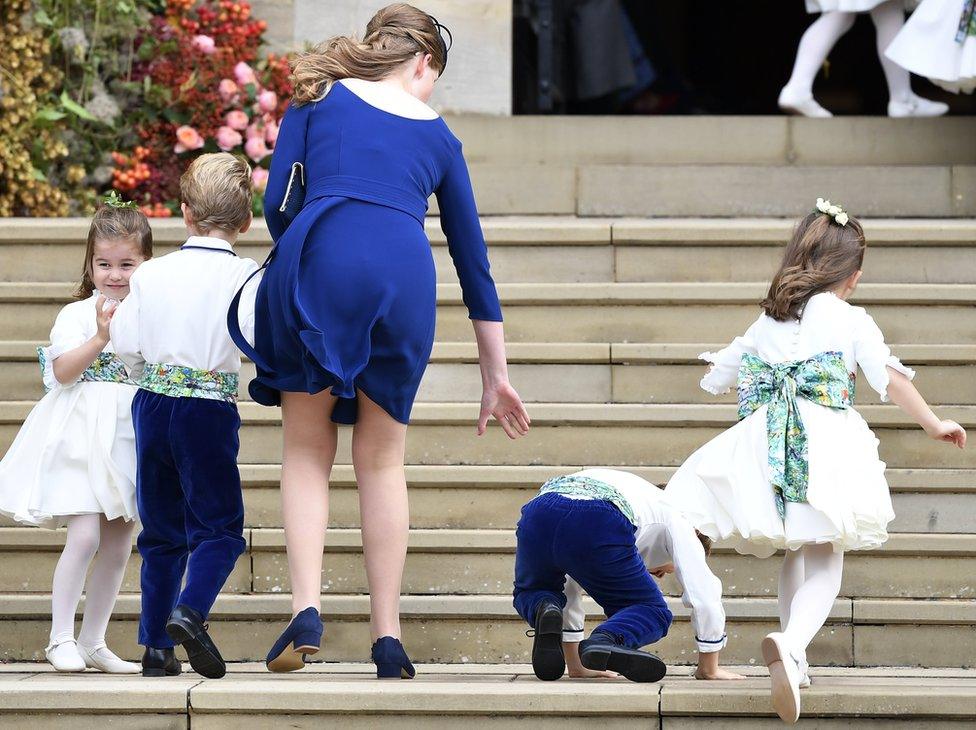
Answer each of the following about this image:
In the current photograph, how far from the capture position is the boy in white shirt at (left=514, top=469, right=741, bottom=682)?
151 inches

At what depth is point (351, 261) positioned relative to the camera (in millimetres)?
3717

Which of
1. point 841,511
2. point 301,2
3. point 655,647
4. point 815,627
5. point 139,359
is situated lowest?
point 655,647

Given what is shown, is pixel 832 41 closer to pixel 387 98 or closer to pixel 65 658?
pixel 387 98

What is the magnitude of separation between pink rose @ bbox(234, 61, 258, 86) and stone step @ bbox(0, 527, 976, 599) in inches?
131

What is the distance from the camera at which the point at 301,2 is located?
314 inches

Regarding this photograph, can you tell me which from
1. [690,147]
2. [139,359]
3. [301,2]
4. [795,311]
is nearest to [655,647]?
[795,311]

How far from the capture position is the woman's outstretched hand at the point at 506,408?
4.00 meters

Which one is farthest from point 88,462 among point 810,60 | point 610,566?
point 810,60

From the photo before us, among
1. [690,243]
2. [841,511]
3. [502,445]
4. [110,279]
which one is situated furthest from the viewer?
[690,243]

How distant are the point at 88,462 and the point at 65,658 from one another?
54 cm

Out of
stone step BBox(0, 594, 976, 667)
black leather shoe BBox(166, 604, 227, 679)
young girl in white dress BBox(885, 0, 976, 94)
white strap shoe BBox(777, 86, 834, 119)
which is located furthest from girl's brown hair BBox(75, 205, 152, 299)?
Result: white strap shoe BBox(777, 86, 834, 119)

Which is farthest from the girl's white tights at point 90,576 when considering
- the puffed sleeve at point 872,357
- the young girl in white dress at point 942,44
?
the young girl in white dress at point 942,44

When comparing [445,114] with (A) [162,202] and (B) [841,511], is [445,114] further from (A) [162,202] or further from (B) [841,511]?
(B) [841,511]

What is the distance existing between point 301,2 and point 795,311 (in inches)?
178
